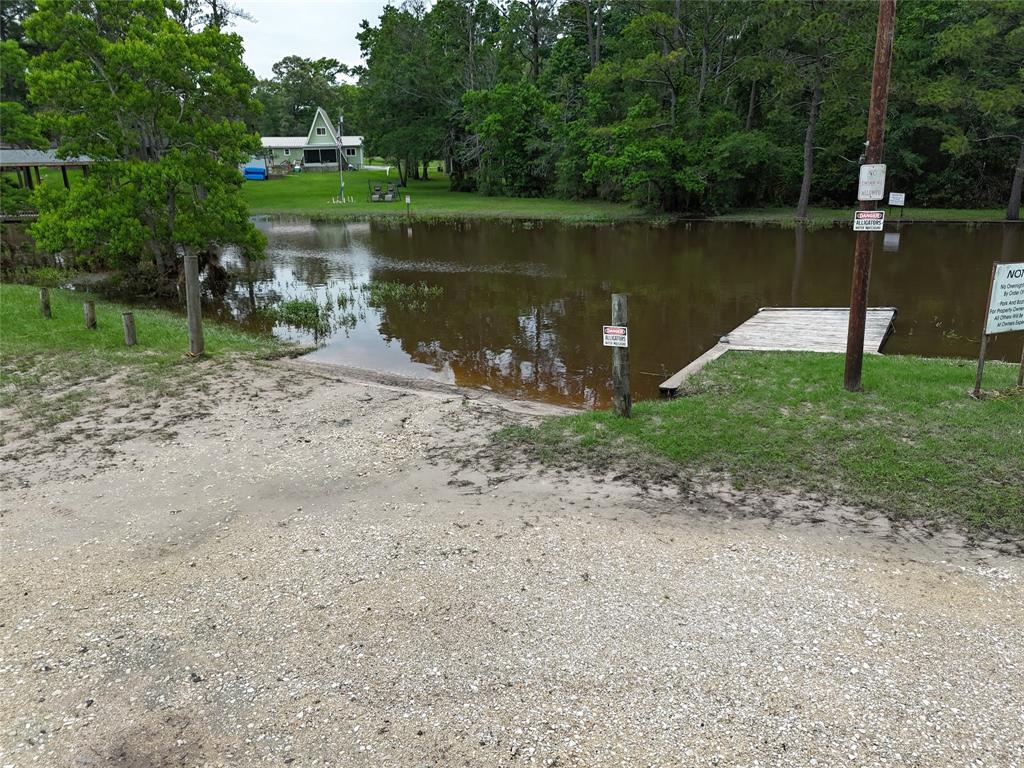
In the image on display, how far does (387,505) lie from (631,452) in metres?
2.52

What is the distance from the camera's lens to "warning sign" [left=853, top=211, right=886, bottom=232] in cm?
741

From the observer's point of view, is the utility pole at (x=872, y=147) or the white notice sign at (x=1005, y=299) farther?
the white notice sign at (x=1005, y=299)

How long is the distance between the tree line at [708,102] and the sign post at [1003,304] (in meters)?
20.2

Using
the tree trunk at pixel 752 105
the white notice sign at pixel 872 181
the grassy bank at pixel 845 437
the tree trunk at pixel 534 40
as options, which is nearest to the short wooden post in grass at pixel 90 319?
the grassy bank at pixel 845 437

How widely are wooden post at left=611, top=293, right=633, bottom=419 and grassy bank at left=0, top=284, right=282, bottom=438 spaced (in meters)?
6.26

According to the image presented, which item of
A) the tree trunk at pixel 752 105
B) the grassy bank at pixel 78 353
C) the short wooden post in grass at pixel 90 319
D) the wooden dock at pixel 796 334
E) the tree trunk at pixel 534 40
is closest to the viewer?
the grassy bank at pixel 78 353

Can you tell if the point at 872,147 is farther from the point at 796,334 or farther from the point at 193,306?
the point at 193,306

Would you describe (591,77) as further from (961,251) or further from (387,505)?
(387,505)

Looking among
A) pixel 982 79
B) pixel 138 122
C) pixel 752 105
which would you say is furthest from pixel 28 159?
pixel 982 79

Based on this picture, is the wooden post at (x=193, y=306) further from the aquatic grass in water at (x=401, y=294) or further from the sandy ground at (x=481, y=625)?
the aquatic grass in water at (x=401, y=294)

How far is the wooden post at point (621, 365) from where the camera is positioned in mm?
7637

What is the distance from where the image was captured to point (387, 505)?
6.35 meters

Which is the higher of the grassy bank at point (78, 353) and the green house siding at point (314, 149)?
the green house siding at point (314, 149)

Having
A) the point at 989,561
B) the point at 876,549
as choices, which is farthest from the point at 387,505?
the point at 989,561
